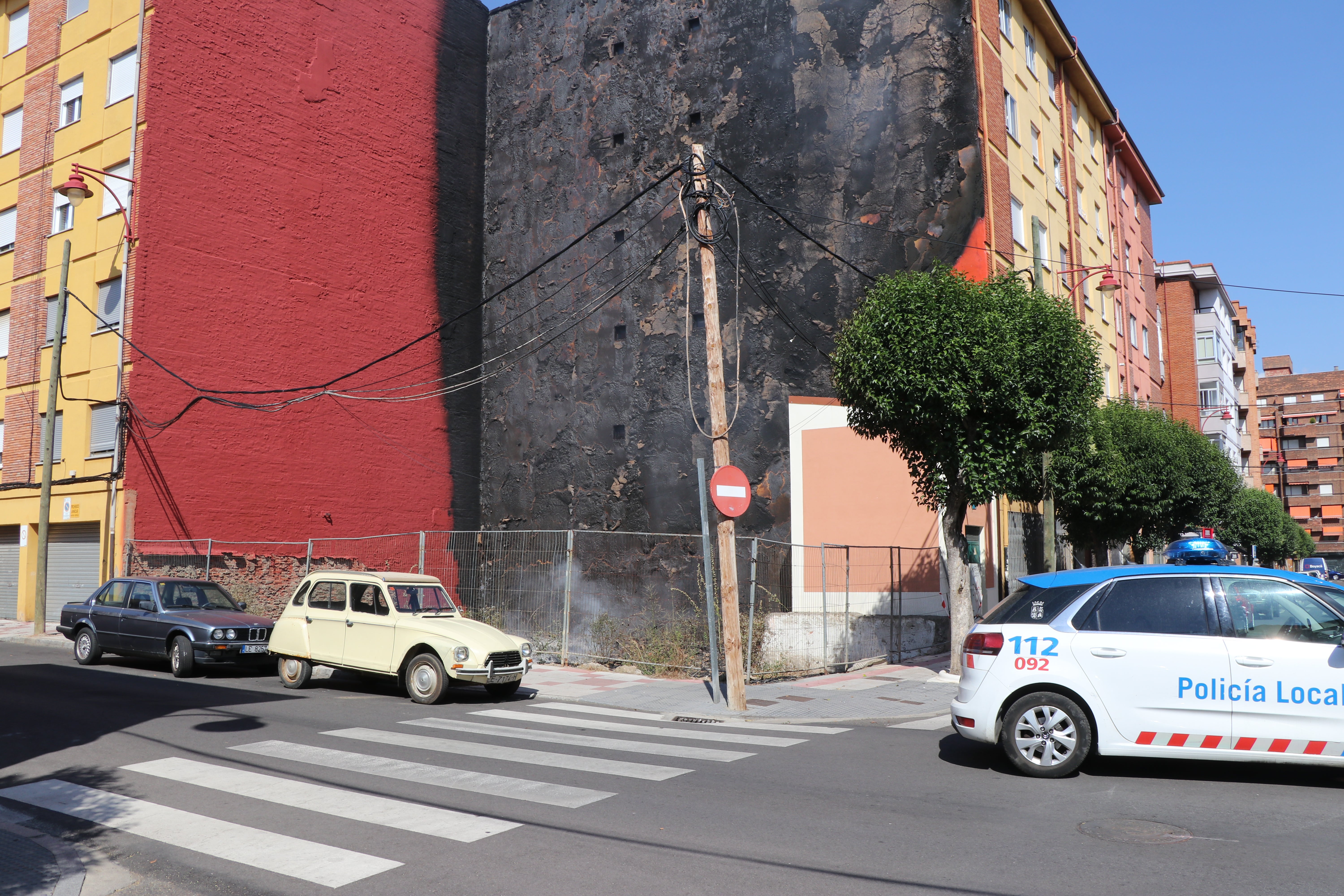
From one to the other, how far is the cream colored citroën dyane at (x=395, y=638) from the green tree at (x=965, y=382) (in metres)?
6.50

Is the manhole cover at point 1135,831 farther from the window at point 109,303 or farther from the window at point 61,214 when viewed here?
the window at point 61,214

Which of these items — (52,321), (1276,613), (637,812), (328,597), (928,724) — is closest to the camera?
(637,812)

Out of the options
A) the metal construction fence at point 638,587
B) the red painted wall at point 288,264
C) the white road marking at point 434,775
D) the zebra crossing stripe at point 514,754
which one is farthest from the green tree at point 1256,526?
the white road marking at point 434,775

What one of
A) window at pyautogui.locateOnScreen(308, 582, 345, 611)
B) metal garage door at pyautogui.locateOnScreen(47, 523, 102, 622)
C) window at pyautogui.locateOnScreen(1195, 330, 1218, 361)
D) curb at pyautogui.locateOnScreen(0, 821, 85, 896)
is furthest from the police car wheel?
window at pyautogui.locateOnScreen(1195, 330, 1218, 361)

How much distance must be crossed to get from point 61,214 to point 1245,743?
2723 centimetres

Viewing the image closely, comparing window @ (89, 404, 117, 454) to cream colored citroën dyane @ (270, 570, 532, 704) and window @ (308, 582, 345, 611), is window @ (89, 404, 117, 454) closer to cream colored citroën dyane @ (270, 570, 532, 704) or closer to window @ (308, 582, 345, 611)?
cream colored citroën dyane @ (270, 570, 532, 704)

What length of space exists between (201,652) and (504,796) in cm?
959

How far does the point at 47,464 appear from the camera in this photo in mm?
20797

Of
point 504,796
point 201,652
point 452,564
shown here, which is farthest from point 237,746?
point 452,564

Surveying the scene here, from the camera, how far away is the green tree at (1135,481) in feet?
74.6

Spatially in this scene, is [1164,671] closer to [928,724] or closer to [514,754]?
[928,724]

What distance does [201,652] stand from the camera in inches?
564

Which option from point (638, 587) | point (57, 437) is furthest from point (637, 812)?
point (57, 437)

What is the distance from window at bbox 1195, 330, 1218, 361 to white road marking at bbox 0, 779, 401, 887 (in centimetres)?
6070
